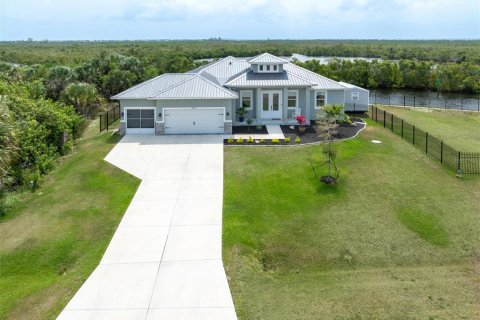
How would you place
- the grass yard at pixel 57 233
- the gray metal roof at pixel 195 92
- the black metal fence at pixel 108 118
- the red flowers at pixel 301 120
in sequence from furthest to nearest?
the black metal fence at pixel 108 118 → the red flowers at pixel 301 120 → the gray metal roof at pixel 195 92 → the grass yard at pixel 57 233

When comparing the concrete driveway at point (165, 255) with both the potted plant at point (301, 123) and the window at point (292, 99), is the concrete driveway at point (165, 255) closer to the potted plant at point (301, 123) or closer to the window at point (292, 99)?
the potted plant at point (301, 123)

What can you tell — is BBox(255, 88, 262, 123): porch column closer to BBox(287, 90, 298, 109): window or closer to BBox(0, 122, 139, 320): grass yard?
BBox(287, 90, 298, 109): window

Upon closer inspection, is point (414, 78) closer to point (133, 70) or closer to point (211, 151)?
point (133, 70)

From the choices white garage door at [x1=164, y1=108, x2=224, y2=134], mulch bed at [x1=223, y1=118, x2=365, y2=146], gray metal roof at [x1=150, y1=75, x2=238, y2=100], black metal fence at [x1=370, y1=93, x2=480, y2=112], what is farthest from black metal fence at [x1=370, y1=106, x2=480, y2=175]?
black metal fence at [x1=370, y1=93, x2=480, y2=112]

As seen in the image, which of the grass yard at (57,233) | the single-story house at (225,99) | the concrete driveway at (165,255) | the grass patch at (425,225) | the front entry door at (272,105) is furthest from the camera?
the front entry door at (272,105)

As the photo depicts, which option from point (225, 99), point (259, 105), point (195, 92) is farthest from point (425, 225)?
point (195, 92)

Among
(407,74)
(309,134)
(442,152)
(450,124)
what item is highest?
(407,74)

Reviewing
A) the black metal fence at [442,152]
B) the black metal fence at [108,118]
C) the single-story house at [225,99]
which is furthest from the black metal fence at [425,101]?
the black metal fence at [108,118]

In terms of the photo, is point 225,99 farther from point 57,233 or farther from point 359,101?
point 57,233
